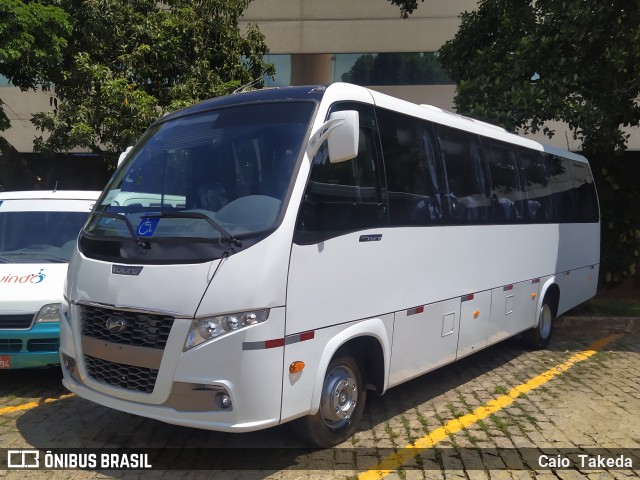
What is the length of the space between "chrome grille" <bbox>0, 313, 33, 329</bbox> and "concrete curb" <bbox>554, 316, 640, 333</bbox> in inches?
317

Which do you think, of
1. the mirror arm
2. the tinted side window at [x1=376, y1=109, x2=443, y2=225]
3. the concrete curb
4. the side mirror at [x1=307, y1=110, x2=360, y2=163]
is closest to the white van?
the mirror arm

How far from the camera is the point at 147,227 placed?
4.10 meters

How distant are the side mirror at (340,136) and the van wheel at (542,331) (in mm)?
5087

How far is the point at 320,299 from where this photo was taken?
4105 mm

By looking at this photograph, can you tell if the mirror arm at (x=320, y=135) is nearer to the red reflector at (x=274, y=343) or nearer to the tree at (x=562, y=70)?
the red reflector at (x=274, y=343)

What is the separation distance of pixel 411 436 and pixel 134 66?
10095mm

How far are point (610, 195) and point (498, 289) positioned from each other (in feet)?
24.2

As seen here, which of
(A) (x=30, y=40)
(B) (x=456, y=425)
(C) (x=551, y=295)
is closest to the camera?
(B) (x=456, y=425)

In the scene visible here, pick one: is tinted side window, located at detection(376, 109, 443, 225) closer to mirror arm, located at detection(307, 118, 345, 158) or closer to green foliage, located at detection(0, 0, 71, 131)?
mirror arm, located at detection(307, 118, 345, 158)

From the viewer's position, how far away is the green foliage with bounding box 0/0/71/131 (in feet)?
32.4

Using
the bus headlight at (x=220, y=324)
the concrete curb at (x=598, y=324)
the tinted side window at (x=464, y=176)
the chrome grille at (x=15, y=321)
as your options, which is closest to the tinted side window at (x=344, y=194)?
the bus headlight at (x=220, y=324)

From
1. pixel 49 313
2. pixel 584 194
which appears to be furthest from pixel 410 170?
pixel 584 194

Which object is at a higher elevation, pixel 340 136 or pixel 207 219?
pixel 340 136

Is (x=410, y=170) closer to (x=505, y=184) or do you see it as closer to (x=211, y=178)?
(x=211, y=178)
